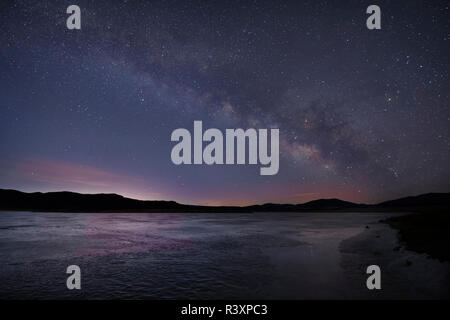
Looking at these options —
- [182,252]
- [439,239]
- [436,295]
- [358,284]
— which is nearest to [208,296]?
[358,284]

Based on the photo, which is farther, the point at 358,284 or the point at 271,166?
the point at 271,166

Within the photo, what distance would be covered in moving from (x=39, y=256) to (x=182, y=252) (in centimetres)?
1061

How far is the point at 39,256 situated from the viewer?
68.7ft

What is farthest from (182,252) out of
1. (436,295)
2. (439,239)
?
(439,239)

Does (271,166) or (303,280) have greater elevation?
(271,166)

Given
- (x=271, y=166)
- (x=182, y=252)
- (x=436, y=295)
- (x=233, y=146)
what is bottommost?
(x=182, y=252)

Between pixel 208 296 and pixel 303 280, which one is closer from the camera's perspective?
pixel 208 296

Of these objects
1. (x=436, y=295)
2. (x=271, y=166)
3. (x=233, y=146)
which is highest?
(x=233, y=146)

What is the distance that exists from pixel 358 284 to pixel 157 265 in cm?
1169
